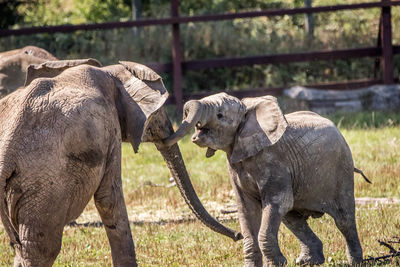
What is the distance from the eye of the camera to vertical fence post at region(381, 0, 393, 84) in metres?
14.7

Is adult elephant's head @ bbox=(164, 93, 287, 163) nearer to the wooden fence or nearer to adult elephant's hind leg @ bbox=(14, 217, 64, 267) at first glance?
adult elephant's hind leg @ bbox=(14, 217, 64, 267)

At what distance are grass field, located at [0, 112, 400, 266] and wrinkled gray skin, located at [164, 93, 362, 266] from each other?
0.44 m

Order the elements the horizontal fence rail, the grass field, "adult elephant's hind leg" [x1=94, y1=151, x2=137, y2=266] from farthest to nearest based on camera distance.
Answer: the horizontal fence rail
the grass field
"adult elephant's hind leg" [x1=94, y1=151, x2=137, y2=266]

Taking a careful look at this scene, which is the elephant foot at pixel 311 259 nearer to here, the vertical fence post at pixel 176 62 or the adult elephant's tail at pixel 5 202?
the adult elephant's tail at pixel 5 202

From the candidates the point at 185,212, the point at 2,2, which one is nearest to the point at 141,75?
the point at 185,212

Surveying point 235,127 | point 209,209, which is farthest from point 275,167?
point 209,209

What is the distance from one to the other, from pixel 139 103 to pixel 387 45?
9.23 meters

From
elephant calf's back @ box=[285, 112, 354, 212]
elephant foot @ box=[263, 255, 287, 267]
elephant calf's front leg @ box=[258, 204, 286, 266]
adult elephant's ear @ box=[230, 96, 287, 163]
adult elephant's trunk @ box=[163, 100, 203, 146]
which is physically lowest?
elephant foot @ box=[263, 255, 287, 267]

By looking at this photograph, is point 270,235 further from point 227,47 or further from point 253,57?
point 227,47

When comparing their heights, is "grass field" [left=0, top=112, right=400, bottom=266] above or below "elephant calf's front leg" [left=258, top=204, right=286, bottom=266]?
below

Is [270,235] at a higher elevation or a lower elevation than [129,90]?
lower

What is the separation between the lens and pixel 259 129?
6617 millimetres

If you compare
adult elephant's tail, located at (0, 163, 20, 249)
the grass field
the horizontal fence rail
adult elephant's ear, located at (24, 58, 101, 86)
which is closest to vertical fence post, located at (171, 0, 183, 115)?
the horizontal fence rail

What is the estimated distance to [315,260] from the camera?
23.3 ft
